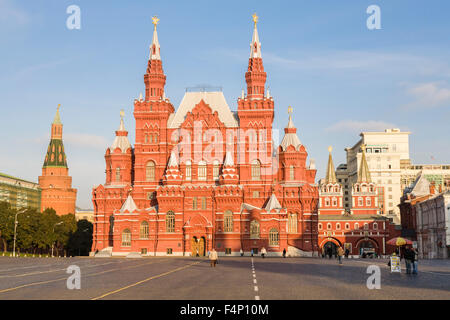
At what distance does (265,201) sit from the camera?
3637 inches

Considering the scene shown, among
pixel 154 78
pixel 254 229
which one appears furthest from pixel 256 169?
pixel 154 78

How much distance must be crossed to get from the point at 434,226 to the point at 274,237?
34.9m

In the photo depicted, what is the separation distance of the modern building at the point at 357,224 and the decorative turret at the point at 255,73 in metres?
38.9

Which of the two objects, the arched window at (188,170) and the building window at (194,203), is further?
the arched window at (188,170)

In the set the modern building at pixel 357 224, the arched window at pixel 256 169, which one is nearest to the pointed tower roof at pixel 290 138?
the arched window at pixel 256 169

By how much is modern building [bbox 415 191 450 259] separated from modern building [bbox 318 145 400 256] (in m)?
6.95

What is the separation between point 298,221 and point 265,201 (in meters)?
6.43

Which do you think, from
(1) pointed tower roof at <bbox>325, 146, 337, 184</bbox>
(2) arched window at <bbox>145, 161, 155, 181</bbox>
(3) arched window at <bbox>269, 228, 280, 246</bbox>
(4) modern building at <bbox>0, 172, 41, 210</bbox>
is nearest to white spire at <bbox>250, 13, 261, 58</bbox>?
(2) arched window at <bbox>145, 161, 155, 181</bbox>

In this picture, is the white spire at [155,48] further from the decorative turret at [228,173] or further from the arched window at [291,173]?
the arched window at [291,173]

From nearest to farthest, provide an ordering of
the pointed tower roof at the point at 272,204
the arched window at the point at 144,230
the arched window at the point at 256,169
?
the pointed tower roof at the point at 272,204
the arched window at the point at 144,230
the arched window at the point at 256,169

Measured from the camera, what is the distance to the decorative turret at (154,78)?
97938mm

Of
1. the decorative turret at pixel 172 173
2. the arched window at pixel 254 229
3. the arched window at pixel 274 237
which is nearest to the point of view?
the arched window at pixel 274 237
